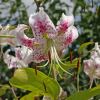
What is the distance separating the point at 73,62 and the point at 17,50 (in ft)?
0.87

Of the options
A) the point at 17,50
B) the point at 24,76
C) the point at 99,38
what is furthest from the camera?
the point at 99,38

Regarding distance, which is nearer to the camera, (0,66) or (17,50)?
(17,50)

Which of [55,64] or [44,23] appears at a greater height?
[44,23]

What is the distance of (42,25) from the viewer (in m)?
1.26

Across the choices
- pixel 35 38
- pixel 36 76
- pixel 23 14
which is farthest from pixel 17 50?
pixel 23 14

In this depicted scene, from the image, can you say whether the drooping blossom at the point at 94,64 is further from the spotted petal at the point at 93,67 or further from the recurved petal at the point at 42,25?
the recurved petal at the point at 42,25

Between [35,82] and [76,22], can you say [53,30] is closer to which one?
[35,82]

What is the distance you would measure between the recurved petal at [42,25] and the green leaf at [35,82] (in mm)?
146

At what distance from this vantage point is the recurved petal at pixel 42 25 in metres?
1.22

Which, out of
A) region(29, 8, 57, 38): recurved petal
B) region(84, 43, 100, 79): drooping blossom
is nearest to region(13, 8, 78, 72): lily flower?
region(29, 8, 57, 38): recurved petal

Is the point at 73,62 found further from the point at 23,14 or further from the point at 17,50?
the point at 23,14

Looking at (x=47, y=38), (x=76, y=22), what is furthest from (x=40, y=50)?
(x=76, y=22)

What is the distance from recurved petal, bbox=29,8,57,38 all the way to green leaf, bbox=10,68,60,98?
146 millimetres

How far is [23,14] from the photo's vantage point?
3945 millimetres
